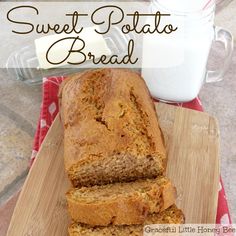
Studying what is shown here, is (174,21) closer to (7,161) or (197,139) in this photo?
(197,139)

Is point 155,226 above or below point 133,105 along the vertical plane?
below

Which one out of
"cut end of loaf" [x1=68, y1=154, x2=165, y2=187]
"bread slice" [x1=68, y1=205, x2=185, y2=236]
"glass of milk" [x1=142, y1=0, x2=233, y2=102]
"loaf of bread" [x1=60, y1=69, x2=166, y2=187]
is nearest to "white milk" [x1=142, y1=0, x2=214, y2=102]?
"glass of milk" [x1=142, y1=0, x2=233, y2=102]

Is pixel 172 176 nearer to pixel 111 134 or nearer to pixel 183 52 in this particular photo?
pixel 111 134

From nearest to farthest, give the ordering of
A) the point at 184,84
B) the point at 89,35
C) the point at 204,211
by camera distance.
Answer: the point at 204,211, the point at 184,84, the point at 89,35

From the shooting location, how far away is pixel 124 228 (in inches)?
44.9

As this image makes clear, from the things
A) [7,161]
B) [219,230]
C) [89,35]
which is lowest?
[219,230]

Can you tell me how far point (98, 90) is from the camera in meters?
1.31

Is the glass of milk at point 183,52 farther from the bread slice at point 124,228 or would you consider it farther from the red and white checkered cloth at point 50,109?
the bread slice at point 124,228

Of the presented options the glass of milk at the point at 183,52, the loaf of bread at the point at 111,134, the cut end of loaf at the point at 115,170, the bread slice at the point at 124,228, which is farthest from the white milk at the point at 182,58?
the bread slice at the point at 124,228

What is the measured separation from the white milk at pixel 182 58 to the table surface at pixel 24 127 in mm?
87

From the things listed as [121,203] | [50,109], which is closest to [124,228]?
[121,203]

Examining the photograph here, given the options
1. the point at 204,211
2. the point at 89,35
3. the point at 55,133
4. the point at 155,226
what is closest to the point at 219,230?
the point at 204,211

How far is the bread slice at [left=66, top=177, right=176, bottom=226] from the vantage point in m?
1.11

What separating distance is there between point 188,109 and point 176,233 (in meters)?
0.46
